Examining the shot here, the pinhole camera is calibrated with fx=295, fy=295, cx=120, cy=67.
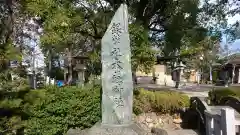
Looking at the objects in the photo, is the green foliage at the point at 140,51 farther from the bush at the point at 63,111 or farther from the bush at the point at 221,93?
the bush at the point at 221,93

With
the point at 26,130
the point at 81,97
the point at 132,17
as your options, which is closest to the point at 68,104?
the point at 81,97

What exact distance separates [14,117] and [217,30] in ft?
30.2

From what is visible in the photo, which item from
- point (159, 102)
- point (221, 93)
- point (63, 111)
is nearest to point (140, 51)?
point (159, 102)

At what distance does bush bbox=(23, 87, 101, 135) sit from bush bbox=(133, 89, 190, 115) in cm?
174

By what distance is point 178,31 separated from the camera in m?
11.3

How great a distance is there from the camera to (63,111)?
792cm

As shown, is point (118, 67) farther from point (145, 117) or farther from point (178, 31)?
point (178, 31)

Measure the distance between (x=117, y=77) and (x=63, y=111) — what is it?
6.39 feet

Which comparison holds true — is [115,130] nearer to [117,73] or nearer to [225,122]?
[117,73]

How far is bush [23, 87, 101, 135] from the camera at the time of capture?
Answer: 7754mm

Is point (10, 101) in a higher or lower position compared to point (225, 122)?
higher

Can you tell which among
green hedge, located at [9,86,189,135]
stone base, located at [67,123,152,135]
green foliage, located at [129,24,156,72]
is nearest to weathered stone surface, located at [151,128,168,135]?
stone base, located at [67,123,152,135]

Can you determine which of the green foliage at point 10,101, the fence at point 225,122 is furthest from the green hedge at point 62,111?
the fence at point 225,122

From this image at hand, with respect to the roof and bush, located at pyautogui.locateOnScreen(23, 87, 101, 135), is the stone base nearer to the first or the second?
bush, located at pyautogui.locateOnScreen(23, 87, 101, 135)
